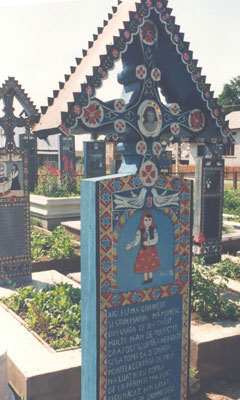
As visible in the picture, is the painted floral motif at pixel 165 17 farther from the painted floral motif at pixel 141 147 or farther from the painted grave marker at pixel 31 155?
the painted grave marker at pixel 31 155

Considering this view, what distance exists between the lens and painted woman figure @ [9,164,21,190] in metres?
6.99

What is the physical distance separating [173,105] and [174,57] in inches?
16.6

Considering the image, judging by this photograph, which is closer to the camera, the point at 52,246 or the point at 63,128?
the point at 63,128

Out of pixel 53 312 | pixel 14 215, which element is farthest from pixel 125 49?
pixel 14 215

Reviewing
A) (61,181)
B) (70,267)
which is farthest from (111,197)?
(61,181)

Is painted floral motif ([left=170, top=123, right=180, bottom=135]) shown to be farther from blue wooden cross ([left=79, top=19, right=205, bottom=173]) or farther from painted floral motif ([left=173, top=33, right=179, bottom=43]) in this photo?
painted floral motif ([left=173, top=33, right=179, bottom=43])

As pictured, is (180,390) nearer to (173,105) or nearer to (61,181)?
(173,105)

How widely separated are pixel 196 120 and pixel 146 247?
49.4 inches

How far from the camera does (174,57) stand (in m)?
3.78

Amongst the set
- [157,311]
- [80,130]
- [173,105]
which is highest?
[173,105]

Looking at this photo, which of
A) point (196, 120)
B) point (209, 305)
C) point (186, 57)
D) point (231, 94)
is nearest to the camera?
point (186, 57)

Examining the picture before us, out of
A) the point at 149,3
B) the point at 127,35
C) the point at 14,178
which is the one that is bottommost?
the point at 14,178

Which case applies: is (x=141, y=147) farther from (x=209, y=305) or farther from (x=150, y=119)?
(x=209, y=305)

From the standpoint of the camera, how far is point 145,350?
11.8 feet
